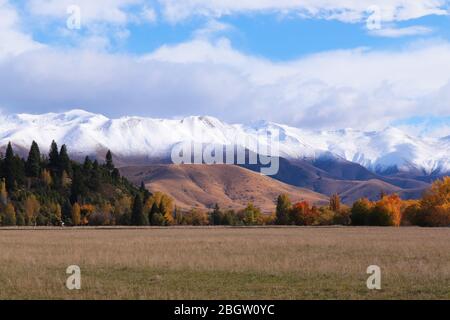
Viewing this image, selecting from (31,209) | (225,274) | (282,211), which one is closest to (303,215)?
(282,211)

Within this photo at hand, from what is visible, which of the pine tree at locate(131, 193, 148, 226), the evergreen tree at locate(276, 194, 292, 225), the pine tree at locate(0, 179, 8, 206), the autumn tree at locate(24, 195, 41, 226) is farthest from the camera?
the evergreen tree at locate(276, 194, 292, 225)

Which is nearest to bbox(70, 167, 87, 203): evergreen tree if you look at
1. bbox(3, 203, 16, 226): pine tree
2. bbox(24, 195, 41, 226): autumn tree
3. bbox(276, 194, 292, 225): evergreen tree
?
bbox(24, 195, 41, 226): autumn tree

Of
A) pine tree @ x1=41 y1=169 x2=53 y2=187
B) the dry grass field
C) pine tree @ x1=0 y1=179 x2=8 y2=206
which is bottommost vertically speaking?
the dry grass field

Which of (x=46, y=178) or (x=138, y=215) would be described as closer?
(x=138, y=215)

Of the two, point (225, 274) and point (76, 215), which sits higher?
point (76, 215)

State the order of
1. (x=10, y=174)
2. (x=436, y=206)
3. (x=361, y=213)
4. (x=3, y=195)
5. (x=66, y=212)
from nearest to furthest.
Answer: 1. (x=436, y=206)
2. (x=361, y=213)
3. (x=3, y=195)
4. (x=66, y=212)
5. (x=10, y=174)

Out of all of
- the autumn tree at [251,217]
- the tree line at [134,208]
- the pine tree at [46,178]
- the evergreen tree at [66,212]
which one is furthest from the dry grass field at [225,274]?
the pine tree at [46,178]

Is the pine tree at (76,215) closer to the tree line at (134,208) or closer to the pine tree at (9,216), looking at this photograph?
the tree line at (134,208)

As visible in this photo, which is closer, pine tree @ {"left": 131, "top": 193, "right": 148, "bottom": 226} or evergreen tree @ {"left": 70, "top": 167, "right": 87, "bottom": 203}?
pine tree @ {"left": 131, "top": 193, "right": 148, "bottom": 226}

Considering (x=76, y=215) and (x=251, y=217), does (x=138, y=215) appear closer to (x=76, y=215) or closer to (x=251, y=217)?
(x=76, y=215)

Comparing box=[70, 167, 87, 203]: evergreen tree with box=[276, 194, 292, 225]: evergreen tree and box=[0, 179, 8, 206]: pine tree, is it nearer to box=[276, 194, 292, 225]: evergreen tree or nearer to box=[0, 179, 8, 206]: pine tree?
box=[0, 179, 8, 206]: pine tree

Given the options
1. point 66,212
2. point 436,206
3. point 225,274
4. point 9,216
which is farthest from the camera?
point 66,212
